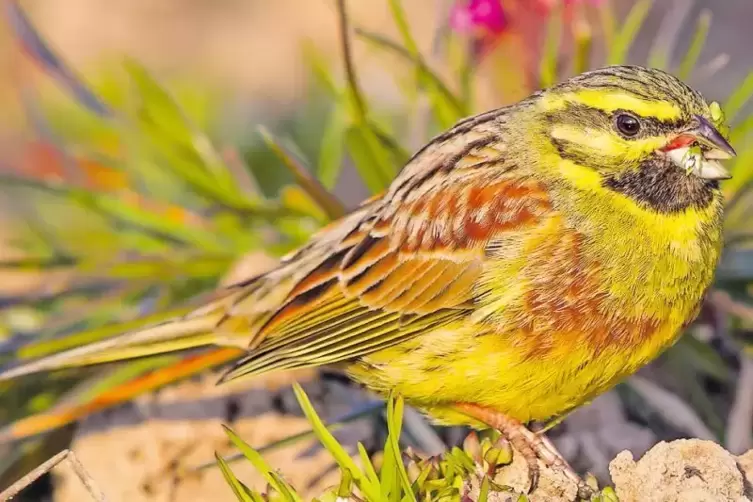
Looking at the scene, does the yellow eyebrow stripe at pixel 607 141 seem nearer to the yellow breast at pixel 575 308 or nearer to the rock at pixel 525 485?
the yellow breast at pixel 575 308

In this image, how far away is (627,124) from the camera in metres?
2.72

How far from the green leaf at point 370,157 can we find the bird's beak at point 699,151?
1.22 m

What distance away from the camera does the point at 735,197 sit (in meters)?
3.67

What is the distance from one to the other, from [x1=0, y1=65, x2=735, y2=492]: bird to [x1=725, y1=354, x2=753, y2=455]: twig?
22.1 inches

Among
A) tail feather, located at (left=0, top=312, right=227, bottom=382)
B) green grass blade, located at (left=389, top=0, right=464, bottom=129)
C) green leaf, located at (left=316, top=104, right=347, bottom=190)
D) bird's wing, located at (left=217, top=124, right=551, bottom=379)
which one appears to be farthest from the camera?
green leaf, located at (left=316, top=104, right=347, bottom=190)

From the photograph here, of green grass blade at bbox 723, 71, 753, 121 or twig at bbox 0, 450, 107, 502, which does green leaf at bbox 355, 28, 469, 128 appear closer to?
green grass blade at bbox 723, 71, 753, 121

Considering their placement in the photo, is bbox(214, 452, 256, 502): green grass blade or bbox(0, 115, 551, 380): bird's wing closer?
bbox(214, 452, 256, 502): green grass blade

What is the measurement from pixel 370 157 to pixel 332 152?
71cm

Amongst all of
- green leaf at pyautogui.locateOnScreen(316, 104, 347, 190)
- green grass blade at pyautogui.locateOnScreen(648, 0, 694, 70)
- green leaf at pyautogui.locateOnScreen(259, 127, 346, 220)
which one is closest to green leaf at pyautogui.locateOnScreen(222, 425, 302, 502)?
green leaf at pyautogui.locateOnScreen(259, 127, 346, 220)

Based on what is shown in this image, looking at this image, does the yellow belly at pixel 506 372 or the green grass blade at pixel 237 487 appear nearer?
the green grass blade at pixel 237 487

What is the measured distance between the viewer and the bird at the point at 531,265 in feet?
8.72

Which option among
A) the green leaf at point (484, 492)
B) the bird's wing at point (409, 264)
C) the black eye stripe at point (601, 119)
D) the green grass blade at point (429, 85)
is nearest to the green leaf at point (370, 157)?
the green grass blade at point (429, 85)

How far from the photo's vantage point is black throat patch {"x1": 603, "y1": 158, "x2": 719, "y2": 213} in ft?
8.85

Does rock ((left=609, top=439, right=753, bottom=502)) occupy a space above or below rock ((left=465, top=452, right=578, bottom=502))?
below
